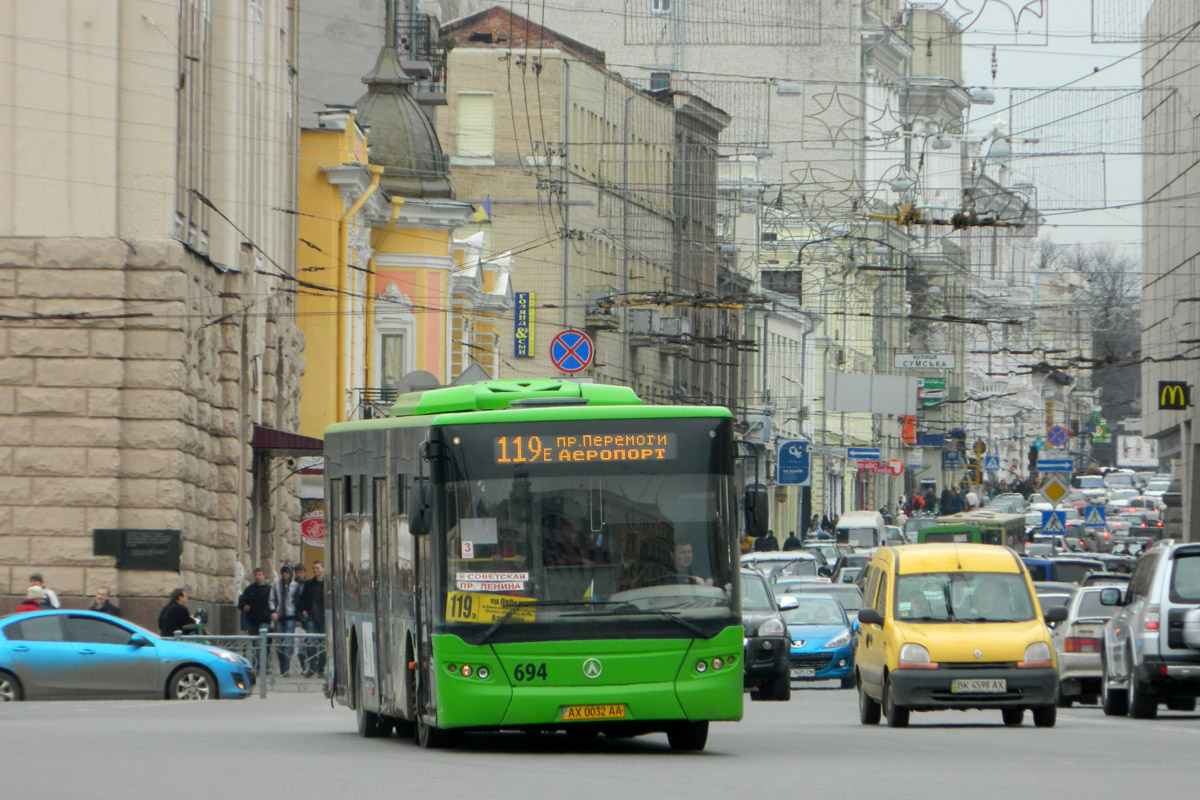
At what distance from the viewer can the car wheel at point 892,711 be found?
21234mm

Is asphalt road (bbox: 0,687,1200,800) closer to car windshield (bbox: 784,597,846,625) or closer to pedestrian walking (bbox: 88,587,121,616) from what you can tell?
pedestrian walking (bbox: 88,587,121,616)

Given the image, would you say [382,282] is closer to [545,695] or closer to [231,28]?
[231,28]

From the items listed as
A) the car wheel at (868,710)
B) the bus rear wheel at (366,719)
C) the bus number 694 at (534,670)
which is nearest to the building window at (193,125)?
the bus rear wheel at (366,719)

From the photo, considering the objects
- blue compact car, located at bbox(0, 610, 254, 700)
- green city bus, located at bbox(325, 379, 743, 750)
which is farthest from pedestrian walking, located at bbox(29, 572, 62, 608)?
green city bus, located at bbox(325, 379, 743, 750)

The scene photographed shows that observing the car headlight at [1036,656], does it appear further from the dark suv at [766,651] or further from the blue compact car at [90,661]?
the blue compact car at [90,661]

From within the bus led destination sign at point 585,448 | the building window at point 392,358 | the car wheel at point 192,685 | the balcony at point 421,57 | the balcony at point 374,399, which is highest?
the balcony at point 421,57

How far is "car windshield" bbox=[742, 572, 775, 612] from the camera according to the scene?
29781 mm

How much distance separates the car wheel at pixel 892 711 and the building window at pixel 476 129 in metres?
57.4

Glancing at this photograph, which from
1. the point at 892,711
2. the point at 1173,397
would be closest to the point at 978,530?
the point at 1173,397

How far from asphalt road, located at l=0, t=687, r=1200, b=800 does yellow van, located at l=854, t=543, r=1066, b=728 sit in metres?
0.32

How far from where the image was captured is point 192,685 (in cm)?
2836

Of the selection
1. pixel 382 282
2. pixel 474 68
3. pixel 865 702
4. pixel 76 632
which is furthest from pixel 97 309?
pixel 474 68

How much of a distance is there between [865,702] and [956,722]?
1.34 m

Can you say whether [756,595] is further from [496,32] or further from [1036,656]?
[496,32]
